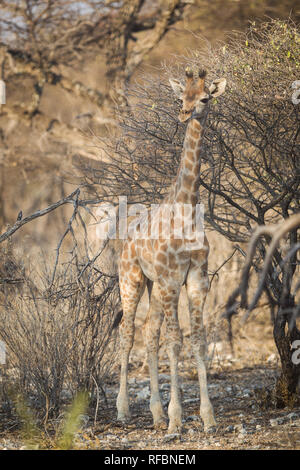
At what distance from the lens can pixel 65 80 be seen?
16656 mm

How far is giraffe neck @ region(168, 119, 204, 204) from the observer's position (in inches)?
248

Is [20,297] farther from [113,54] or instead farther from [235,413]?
[113,54]

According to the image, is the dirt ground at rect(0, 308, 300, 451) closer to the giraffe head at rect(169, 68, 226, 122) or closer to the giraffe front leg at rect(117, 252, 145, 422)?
the giraffe front leg at rect(117, 252, 145, 422)

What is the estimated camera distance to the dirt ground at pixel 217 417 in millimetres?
5805

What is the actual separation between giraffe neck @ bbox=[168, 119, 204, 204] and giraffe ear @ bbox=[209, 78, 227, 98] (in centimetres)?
30

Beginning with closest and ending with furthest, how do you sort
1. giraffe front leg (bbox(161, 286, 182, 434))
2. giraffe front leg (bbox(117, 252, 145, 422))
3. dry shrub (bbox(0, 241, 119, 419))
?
1. giraffe front leg (bbox(161, 286, 182, 434))
2. dry shrub (bbox(0, 241, 119, 419))
3. giraffe front leg (bbox(117, 252, 145, 422))

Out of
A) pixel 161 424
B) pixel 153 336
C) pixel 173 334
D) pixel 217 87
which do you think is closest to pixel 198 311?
pixel 173 334

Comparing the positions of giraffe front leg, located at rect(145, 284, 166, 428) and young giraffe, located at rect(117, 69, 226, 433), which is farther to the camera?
giraffe front leg, located at rect(145, 284, 166, 428)

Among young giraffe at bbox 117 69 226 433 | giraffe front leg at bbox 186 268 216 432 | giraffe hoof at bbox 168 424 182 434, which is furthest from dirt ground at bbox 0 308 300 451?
giraffe front leg at bbox 186 268 216 432

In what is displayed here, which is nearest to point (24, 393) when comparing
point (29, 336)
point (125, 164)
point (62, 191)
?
point (29, 336)

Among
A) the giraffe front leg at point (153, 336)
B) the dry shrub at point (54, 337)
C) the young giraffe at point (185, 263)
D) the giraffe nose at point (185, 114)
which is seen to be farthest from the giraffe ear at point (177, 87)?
the giraffe front leg at point (153, 336)

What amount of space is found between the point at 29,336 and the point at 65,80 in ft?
36.1

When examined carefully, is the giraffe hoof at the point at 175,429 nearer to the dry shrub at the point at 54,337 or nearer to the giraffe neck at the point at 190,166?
the dry shrub at the point at 54,337

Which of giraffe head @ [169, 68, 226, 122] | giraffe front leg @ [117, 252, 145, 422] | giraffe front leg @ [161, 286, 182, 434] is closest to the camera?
giraffe head @ [169, 68, 226, 122]
